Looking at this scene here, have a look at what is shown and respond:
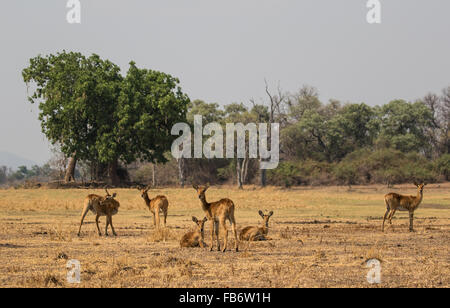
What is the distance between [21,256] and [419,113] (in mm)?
63932

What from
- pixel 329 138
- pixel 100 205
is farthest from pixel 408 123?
pixel 100 205

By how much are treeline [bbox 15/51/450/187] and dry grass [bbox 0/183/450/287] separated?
17342mm

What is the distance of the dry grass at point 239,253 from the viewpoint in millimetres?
12367

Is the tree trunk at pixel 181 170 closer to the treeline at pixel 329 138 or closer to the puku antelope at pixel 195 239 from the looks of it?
the treeline at pixel 329 138

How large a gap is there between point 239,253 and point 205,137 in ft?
179

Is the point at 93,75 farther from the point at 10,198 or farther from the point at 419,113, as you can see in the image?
the point at 419,113

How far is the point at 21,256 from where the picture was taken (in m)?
15.8

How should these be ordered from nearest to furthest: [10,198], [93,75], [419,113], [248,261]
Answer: [248,261] → [10,198] → [93,75] → [419,113]

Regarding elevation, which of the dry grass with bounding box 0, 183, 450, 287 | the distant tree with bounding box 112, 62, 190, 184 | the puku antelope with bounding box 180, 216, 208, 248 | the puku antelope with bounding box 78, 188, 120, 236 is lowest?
the dry grass with bounding box 0, 183, 450, 287

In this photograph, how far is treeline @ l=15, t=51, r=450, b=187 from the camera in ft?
167

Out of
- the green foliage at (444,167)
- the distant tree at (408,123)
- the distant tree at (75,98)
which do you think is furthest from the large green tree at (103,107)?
the distant tree at (408,123)

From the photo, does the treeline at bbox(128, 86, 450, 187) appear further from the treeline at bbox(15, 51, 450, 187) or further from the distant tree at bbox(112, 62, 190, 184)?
the distant tree at bbox(112, 62, 190, 184)

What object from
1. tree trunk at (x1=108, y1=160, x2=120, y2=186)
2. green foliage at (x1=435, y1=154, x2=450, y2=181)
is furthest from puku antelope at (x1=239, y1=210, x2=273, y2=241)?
green foliage at (x1=435, y1=154, x2=450, y2=181)
